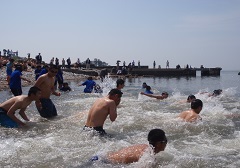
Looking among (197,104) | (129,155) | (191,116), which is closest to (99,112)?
(129,155)

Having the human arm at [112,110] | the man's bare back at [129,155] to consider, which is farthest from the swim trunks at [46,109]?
the man's bare back at [129,155]

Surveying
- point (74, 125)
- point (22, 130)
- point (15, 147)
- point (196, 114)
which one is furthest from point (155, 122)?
point (15, 147)

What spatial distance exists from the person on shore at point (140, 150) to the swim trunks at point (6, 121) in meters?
3.64

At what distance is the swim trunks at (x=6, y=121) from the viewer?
8.41 metres

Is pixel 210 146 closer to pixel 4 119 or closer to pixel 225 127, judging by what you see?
pixel 225 127

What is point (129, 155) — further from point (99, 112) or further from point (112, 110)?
point (99, 112)

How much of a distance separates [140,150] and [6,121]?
4481 mm

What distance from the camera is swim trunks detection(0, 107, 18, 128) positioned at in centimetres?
841

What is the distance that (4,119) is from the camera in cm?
848

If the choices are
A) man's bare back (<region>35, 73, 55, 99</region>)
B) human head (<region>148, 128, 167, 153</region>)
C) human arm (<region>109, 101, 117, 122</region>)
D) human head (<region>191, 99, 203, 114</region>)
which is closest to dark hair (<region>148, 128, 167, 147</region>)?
human head (<region>148, 128, 167, 153</region>)

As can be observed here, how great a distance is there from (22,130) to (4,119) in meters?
0.57

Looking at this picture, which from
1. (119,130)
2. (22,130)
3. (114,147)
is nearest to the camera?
(114,147)

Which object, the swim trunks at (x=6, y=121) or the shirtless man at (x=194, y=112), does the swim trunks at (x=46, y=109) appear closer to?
the swim trunks at (x=6, y=121)

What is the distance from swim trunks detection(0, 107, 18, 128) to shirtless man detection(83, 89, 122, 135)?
7.12 feet
